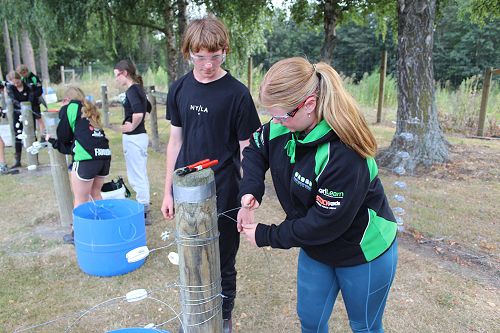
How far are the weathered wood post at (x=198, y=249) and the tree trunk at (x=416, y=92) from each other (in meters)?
4.55

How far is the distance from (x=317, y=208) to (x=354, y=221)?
0.21 metres

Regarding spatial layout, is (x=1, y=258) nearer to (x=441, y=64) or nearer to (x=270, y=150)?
(x=270, y=150)

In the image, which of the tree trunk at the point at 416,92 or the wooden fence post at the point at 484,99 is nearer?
the tree trunk at the point at 416,92

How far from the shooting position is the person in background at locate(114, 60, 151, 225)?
4176 mm

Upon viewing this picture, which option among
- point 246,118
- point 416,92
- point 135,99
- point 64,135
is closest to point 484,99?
point 416,92

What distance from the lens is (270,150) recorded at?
5.76 feet

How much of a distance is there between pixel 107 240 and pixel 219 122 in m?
1.59

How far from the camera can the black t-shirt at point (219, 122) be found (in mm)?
2180

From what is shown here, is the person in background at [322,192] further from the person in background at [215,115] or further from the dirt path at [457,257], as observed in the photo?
the dirt path at [457,257]

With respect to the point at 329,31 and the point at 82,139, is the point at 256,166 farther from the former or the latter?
the point at 329,31

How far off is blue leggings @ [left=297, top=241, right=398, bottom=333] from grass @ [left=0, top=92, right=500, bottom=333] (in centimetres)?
96

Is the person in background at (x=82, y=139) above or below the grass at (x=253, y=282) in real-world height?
above

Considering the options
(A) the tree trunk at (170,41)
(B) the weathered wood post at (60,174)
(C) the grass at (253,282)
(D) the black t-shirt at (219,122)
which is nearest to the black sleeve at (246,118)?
(D) the black t-shirt at (219,122)

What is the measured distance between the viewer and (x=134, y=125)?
4.27m
